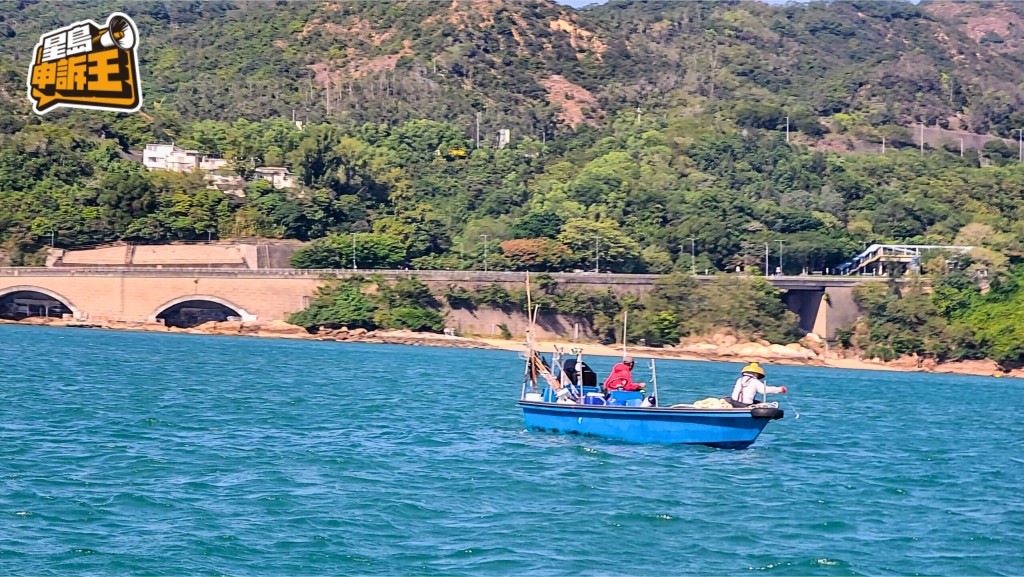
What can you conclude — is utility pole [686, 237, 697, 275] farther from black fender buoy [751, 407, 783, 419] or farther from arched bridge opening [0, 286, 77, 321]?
black fender buoy [751, 407, 783, 419]

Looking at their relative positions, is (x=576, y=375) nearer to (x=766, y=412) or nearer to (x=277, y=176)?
(x=766, y=412)

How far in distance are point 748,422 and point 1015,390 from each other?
47063 millimetres

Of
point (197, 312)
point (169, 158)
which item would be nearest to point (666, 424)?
point (197, 312)

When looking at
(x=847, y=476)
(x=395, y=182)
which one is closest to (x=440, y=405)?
(x=847, y=476)

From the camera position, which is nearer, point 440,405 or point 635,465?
point 635,465

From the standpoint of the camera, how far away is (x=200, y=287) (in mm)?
113188

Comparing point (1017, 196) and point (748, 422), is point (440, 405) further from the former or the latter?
point (1017, 196)

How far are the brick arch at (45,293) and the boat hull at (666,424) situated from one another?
263 feet

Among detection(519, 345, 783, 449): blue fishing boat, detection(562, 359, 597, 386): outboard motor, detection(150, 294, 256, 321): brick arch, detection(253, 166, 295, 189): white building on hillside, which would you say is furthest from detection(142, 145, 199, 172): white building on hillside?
detection(519, 345, 783, 449): blue fishing boat

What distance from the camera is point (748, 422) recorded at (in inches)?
1554

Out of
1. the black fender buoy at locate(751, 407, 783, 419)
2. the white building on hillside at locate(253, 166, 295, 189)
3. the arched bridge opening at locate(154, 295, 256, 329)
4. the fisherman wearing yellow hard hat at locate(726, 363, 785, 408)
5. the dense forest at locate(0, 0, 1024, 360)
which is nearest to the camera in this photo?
the black fender buoy at locate(751, 407, 783, 419)

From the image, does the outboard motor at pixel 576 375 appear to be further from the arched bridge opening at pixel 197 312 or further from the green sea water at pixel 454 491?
the arched bridge opening at pixel 197 312

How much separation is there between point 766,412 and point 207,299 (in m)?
80.3

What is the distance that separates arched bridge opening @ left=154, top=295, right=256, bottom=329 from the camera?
11281 cm
